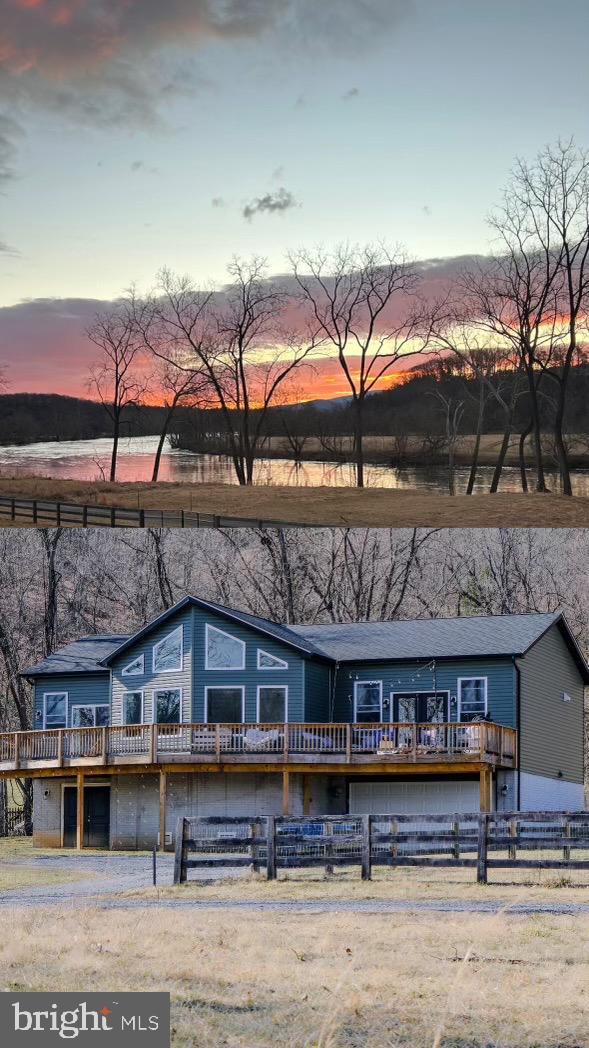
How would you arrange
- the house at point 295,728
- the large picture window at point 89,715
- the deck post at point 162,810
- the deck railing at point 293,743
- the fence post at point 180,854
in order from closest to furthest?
A: the fence post at point 180,854 < the deck railing at point 293,743 < the deck post at point 162,810 < the house at point 295,728 < the large picture window at point 89,715

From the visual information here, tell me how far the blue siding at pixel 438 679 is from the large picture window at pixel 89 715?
6.92 m

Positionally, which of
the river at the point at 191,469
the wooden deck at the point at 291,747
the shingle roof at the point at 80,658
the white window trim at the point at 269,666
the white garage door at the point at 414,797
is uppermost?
→ the river at the point at 191,469

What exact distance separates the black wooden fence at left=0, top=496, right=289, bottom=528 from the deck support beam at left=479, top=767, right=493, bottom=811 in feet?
57.7


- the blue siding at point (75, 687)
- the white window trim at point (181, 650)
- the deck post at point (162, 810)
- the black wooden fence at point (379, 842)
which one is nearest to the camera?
the black wooden fence at point (379, 842)

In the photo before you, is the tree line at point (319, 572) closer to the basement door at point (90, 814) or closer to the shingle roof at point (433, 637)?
the shingle roof at point (433, 637)

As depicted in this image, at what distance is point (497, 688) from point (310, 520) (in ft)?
50.3

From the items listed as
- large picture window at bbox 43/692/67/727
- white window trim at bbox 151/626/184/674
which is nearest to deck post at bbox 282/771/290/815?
white window trim at bbox 151/626/184/674

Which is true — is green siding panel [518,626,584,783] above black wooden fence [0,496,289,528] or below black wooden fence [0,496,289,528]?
below

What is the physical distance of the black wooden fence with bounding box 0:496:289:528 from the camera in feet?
156

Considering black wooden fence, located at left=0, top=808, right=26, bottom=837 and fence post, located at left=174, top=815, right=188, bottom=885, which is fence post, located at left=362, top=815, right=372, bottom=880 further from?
black wooden fence, located at left=0, top=808, right=26, bottom=837

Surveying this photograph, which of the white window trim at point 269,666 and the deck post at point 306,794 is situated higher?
the white window trim at point 269,666

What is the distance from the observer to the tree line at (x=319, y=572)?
59.9 m

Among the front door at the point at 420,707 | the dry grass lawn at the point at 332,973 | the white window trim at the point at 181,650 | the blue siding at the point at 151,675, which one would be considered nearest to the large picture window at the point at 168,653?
the white window trim at the point at 181,650

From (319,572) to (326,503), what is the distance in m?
13.0
